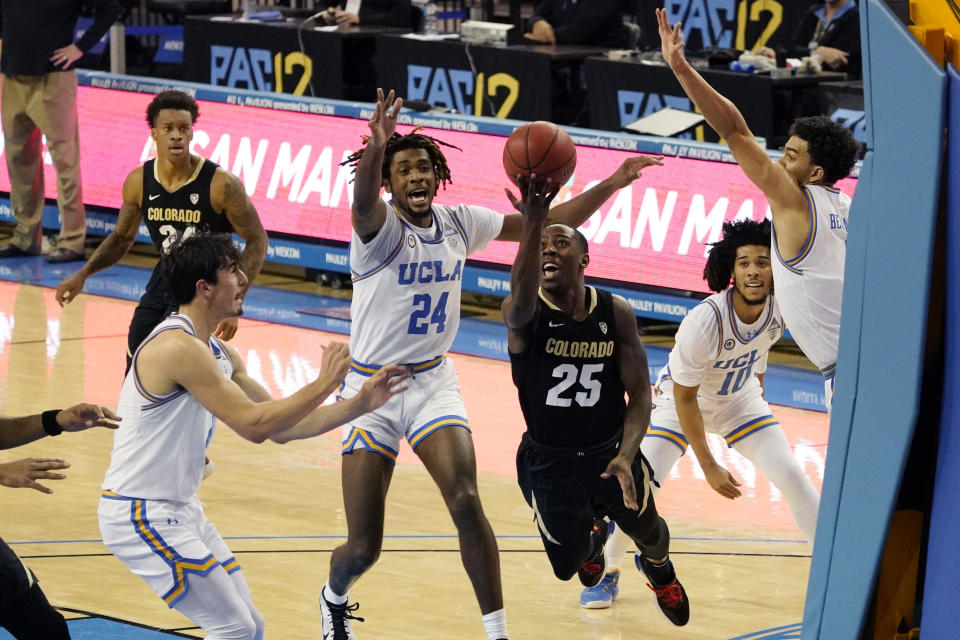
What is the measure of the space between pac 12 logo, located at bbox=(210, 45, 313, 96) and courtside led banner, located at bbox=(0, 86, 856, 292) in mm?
1900

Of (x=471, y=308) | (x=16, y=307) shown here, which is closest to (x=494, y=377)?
(x=471, y=308)

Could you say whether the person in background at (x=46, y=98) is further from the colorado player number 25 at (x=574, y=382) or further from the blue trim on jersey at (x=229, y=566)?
the blue trim on jersey at (x=229, y=566)

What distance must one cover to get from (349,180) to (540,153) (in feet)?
16.0

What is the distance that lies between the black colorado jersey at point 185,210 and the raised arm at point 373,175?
234cm

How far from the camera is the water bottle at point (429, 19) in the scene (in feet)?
54.5

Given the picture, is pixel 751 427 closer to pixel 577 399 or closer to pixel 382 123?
pixel 577 399

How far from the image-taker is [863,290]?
373 cm

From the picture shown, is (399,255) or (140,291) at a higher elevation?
(399,255)

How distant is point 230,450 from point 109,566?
228 cm

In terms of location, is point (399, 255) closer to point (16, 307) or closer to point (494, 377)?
point (494, 377)

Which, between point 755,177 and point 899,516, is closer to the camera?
point 899,516

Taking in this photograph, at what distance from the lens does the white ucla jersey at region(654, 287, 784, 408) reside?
7289mm

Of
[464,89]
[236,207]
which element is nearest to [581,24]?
[464,89]

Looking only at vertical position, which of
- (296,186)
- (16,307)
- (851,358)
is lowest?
(16,307)
